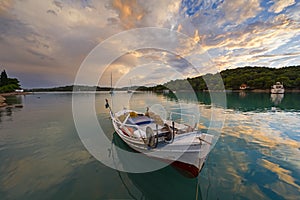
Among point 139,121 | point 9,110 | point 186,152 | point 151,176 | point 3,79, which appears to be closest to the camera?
point 186,152

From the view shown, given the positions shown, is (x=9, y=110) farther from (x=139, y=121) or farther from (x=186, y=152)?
(x=186, y=152)

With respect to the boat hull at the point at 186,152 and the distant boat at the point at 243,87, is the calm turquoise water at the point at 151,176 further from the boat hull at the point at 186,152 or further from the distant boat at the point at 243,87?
the distant boat at the point at 243,87

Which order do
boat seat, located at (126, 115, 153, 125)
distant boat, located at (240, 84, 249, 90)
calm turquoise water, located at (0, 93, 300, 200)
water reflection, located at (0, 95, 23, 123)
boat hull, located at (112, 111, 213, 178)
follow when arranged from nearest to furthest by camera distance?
1. calm turquoise water, located at (0, 93, 300, 200)
2. boat hull, located at (112, 111, 213, 178)
3. boat seat, located at (126, 115, 153, 125)
4. water reflection, located at (0, 95, 23, 123)
5. distant boat, located at (240, 84, 249, 90)

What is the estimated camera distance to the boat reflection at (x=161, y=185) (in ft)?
16.8

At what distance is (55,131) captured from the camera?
1289cm

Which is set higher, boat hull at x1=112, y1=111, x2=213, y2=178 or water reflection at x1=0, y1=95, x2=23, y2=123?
boat hull at x1=112, y1=111, x2=213, y2=178

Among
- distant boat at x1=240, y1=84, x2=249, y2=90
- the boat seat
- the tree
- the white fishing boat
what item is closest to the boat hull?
the white fishing boat

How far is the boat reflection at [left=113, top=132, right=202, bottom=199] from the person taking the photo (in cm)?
512

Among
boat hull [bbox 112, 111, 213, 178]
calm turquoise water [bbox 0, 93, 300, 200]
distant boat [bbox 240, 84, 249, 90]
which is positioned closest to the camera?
calm turquoise water [bbox 0, 93, 300, 200]

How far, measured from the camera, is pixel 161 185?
5648mm

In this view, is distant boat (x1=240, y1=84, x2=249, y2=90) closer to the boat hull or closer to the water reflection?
the boat hull

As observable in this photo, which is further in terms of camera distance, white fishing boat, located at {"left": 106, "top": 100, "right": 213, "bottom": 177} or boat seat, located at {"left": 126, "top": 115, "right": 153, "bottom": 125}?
boat seat, located at {"left": 126, "top": 115, "right": 153, "bottom": 125}

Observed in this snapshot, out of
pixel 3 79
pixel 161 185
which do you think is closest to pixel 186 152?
pixel 161 185

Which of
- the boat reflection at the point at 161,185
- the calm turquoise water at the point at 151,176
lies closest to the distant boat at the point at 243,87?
the calm turquoise water at the point at 151,176
